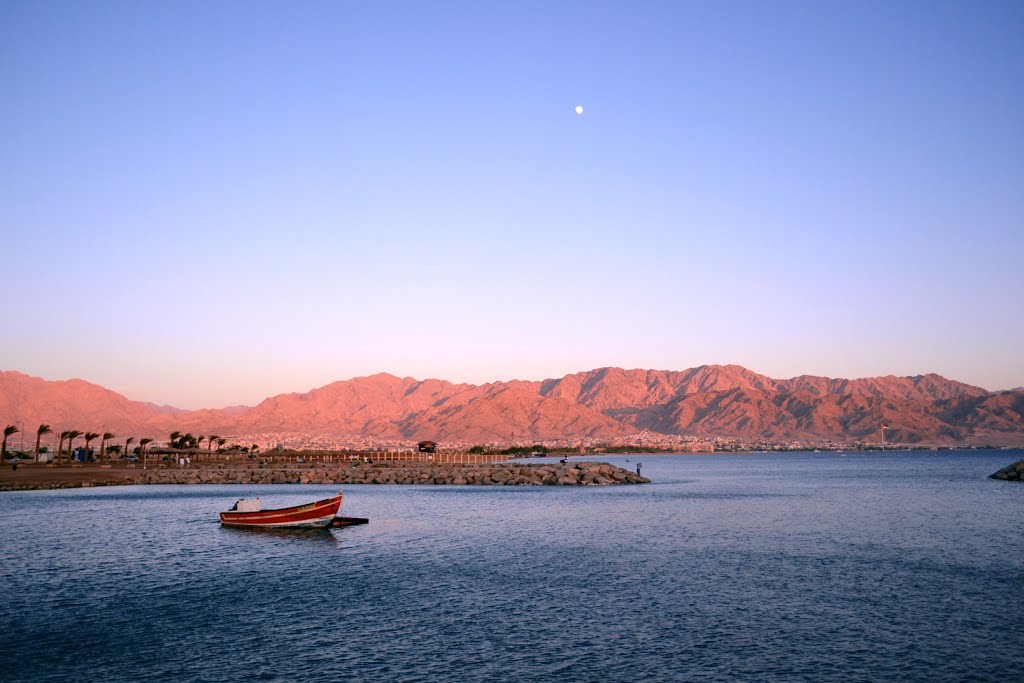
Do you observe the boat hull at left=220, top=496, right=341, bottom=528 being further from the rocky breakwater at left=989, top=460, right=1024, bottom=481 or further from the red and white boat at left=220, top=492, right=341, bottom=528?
the rocky breakwater at left=989, top=460, right=1024, bottom=481

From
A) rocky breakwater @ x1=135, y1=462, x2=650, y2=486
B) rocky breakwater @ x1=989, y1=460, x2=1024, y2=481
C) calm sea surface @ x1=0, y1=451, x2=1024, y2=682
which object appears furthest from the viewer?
rocky breakwater @ x1=989, y1=460, x2=1024, y2=481

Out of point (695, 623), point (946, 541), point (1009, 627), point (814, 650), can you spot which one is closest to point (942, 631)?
point (1009, 627)

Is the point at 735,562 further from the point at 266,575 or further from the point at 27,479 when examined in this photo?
the point at 27,479

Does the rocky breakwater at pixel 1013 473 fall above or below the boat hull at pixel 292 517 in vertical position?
above

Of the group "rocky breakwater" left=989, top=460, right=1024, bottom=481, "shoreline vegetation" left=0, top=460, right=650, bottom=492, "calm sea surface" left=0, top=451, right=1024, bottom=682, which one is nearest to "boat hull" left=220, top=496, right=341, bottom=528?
"calm sea surface" left=0, top=451, right=1024, bottom=682

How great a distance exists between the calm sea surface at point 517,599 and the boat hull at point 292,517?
4.57ft

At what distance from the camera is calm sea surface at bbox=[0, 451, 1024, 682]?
22641mm

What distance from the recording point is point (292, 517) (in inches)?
2226

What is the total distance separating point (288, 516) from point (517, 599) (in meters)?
30.3

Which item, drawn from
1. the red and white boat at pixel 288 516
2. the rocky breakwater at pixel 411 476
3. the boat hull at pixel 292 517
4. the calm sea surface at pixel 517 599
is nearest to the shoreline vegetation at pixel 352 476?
the rocky breakwater at pixel 411 476

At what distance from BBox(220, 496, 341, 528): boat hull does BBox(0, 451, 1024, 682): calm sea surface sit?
1394 mm

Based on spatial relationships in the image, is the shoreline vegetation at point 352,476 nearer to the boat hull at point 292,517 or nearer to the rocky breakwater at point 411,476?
the rocky breakwater at point 411,476

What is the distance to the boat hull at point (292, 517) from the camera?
55594mm

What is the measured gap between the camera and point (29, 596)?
105 ft
